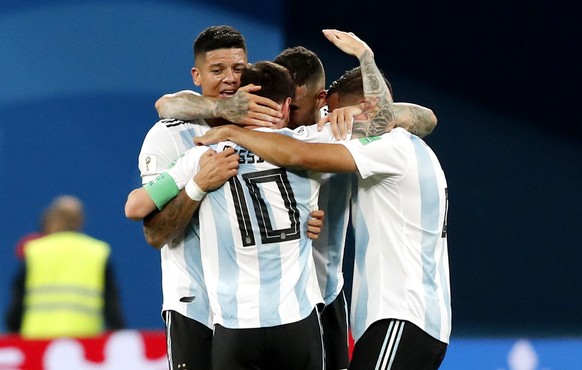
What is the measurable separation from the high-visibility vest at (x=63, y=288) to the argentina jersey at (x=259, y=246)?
3.60 metres

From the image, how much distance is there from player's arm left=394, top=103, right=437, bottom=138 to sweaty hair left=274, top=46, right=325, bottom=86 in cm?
31

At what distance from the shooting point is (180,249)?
3.56 meters

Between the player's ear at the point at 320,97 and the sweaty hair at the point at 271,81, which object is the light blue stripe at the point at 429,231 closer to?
the sweaty hair at the point at 271,81

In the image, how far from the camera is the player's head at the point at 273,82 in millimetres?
3244

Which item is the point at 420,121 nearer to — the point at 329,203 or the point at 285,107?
the point at 329,203

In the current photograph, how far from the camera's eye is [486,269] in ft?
26.0

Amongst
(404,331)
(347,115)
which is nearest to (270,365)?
(404,331)

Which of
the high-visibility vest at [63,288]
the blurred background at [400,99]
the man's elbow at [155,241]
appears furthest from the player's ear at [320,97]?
the blurred background at [400,99]

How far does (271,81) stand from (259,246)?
0.52 m

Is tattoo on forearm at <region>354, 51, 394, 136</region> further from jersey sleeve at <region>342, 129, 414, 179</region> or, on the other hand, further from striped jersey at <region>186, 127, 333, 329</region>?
striped jersey at <region>186, 127, 333, 329</region>

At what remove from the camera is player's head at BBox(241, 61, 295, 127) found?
3.24m

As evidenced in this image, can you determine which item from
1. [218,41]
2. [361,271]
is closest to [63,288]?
[218,41]

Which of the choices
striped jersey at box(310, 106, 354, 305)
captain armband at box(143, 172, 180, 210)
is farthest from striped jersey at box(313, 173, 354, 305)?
captain armband at box(143, 172, 180, 210)

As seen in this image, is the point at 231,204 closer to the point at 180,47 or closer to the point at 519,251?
the point at 180,47
